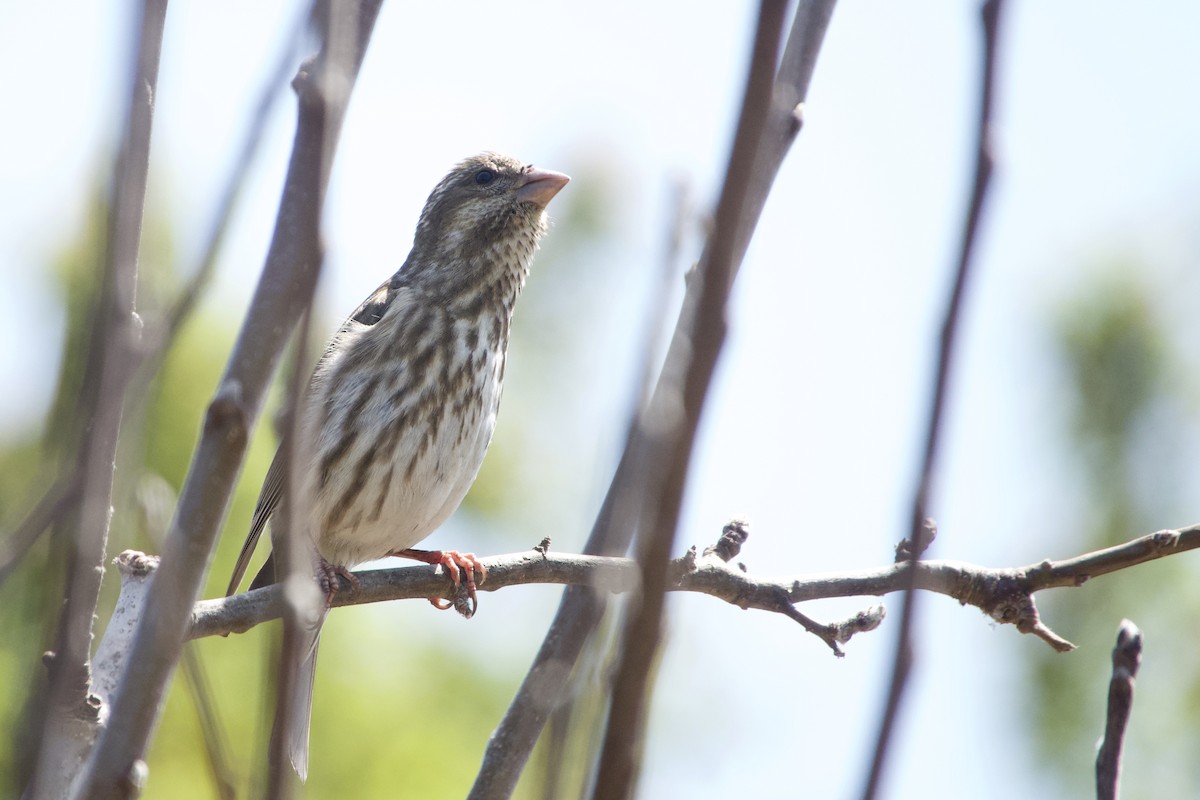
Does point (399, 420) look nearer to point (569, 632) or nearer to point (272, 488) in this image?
point (272, 488)

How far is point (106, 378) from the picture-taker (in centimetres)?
166

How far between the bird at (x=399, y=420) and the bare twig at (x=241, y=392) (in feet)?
9.89

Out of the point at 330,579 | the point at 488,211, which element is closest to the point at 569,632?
the point at 330,579

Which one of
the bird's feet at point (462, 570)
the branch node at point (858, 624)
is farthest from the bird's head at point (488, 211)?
the branch node at point (858, 624)

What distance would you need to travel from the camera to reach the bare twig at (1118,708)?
1537 millimetres

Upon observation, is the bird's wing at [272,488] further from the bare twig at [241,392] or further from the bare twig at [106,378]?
the bare twig at [241,392]

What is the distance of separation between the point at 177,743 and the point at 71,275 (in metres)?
3.26

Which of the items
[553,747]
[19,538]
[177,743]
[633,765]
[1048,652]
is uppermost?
[1048,652]

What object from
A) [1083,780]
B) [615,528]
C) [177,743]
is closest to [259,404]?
[615,528]

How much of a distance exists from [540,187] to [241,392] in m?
4.62

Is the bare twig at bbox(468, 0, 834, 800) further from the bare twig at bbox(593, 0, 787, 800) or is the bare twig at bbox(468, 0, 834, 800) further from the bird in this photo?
the bird

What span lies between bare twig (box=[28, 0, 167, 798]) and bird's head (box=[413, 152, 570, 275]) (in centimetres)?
394

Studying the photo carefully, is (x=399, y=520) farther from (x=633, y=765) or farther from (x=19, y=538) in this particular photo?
(x=633, y=765)

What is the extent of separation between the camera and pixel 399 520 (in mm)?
5105
